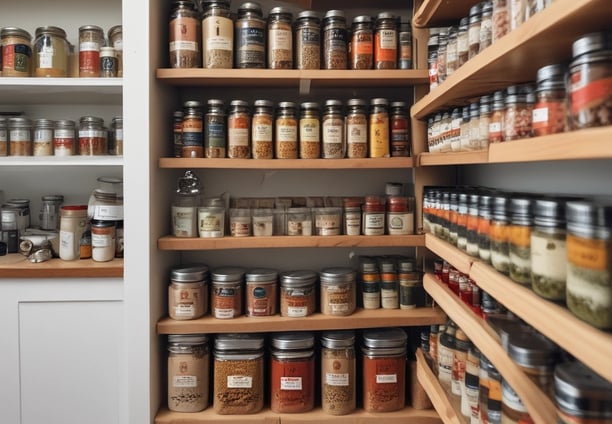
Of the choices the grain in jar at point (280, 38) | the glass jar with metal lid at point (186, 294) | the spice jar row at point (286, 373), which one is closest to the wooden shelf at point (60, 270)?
the glass jar with metal lid at point (186, 294)

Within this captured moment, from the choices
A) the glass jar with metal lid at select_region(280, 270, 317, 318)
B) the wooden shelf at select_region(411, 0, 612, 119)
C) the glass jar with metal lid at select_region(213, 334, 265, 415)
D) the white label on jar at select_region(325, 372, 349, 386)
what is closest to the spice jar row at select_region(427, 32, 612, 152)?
the wooden shelf at select_region(411, 0, 612, 119)

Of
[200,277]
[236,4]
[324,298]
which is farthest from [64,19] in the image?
[324,298]

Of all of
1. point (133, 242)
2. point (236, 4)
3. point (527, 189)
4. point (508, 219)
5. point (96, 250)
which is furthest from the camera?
point (236, 4)

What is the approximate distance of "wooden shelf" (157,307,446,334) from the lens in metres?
1.66

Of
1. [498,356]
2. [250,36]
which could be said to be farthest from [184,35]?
[498,356]

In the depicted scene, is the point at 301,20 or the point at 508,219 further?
the point at 301,20

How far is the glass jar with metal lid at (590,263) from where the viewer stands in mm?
643

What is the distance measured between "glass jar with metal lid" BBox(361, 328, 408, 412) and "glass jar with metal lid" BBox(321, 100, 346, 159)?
0.63 metres

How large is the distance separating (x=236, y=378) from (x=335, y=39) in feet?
3.82

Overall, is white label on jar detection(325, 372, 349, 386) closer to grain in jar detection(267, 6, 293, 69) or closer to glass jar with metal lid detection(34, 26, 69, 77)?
grain in jar detection(267, 6, 293, 69)

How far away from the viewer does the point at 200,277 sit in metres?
1.72

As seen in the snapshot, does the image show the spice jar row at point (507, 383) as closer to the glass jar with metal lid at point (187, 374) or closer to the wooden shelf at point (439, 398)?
the wooden shelf at point (439, 398)

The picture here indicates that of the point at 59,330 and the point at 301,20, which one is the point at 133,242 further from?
the point at 301,20

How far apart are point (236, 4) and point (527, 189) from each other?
1.26m
